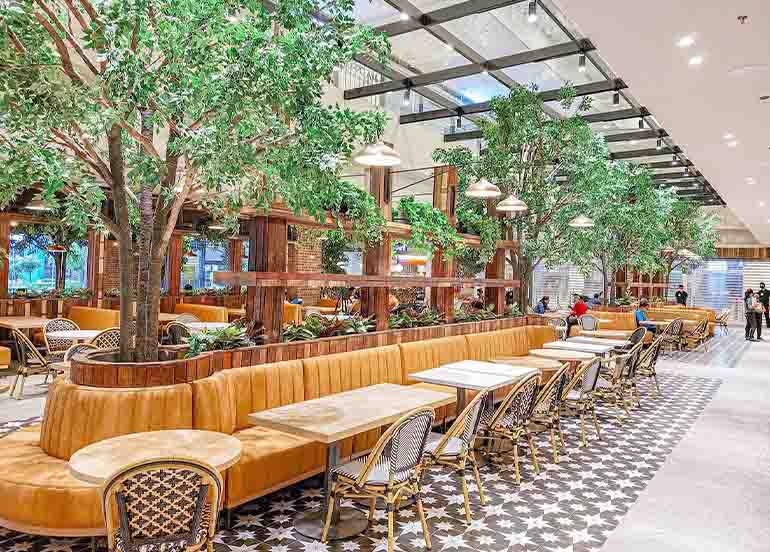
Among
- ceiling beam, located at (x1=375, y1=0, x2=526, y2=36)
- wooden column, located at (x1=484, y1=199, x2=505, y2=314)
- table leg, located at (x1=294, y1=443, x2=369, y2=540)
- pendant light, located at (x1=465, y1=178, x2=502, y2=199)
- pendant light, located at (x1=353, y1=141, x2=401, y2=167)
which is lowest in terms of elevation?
table leg, located at (x1=294, y1=443, x2=369, y2=540)

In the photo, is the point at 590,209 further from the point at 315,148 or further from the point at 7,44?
the point at 7,44

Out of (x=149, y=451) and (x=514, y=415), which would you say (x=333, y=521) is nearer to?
(x=149, y=451)

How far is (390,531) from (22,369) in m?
5.61

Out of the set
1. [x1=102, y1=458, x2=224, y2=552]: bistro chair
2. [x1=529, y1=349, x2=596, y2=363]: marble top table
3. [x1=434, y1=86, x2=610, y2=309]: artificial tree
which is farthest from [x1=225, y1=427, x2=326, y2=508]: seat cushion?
[x1=434, y1=86, x2=610, y2=309]: artificial tree

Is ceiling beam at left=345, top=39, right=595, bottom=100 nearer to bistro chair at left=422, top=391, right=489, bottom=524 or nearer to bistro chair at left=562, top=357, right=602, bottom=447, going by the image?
bistro chair at left=562, top=357, right=602, bottom=447

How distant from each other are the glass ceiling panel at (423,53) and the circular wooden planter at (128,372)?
21.1 feet

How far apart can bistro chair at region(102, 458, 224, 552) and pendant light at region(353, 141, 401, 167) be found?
11.1ft

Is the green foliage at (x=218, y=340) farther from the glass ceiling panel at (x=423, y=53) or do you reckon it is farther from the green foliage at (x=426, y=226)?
the glass ceiling panel at (x=423, y=53)

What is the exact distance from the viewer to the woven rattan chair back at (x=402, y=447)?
3205mm

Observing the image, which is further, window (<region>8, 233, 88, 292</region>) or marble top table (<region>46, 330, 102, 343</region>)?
window (<region>8, 233, 88, 292</region>)

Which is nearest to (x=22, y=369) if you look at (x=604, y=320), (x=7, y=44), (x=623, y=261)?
(x=7, y=44)

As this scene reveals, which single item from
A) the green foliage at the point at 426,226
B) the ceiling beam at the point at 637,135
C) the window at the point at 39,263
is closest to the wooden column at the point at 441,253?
the green foliage at the point at 426,226

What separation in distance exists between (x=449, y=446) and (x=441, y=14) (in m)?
5.41

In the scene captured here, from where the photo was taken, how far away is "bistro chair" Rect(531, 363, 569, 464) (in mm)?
5172
